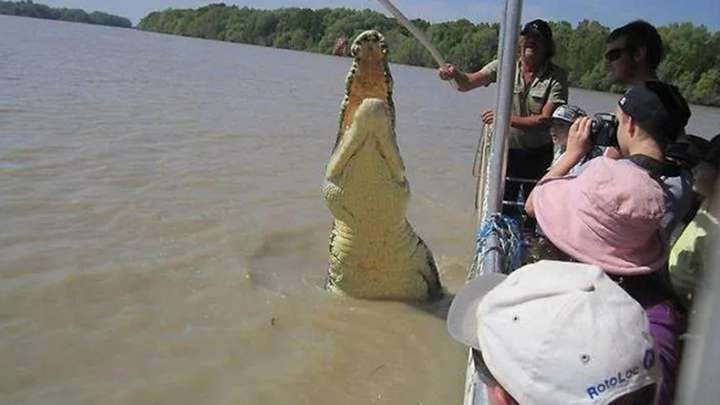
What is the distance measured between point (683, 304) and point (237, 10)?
206ft

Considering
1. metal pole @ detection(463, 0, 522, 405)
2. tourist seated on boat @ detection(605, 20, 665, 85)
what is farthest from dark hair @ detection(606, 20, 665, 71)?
metal pole @ detection(463, 0, 522, 405)

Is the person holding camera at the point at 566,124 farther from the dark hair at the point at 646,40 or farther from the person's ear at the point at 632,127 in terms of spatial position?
the person's ear at the point at 632,127

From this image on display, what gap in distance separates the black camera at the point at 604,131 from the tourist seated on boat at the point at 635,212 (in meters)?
0.19

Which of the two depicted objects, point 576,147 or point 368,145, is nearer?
point 576,147

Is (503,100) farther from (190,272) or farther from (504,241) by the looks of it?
(190,272)

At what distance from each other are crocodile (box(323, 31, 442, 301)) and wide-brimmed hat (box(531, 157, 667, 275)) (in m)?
1.50

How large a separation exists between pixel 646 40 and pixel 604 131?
81 centimetres

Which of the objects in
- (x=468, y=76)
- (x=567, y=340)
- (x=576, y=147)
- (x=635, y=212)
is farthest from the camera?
(x=468, y=76)

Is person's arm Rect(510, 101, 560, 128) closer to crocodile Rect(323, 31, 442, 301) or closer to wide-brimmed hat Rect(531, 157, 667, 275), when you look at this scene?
crocodile Rect(323, 31, 442, 301)

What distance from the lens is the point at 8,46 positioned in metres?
18.5

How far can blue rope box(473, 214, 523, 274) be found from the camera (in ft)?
6.88

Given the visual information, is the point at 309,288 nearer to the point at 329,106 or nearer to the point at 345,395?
the point at 345,395

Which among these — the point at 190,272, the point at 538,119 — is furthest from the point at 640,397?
the point at 190,272

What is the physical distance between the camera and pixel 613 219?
1746mm
